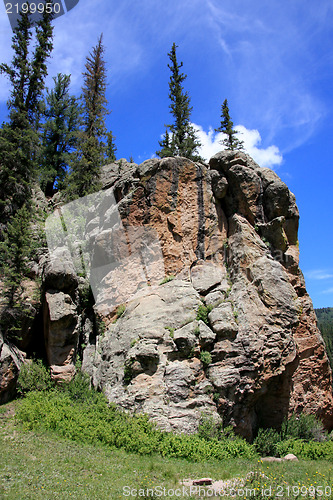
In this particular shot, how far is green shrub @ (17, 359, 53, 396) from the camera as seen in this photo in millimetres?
15281

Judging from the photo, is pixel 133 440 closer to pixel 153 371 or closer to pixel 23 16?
pixel 153 371

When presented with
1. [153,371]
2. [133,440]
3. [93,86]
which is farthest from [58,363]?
[93,86]

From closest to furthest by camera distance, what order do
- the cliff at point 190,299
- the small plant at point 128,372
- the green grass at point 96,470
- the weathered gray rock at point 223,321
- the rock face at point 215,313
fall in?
1. the green grass at point 96,470
2. the rock face at point 215,313
3. the cliff at point 190,299
4. the small plant at point 128,372
5. the weathered gray rock at point 223,321

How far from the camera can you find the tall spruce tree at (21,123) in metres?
21.7

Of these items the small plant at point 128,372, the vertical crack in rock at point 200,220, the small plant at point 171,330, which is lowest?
→ the small plant at point 128,372

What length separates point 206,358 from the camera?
13953mm

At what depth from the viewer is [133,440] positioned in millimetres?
10930

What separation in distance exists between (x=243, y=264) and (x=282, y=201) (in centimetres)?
530

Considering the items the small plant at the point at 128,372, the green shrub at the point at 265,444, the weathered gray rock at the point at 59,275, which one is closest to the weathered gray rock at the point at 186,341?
the small plant at the point at 128,372

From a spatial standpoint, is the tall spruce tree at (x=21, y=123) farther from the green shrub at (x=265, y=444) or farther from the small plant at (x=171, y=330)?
the green shrub at (x=265, y=444)

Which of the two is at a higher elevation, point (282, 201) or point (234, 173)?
point (234, 173)

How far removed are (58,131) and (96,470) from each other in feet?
103

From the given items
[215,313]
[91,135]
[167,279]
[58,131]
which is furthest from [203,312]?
[58,131]

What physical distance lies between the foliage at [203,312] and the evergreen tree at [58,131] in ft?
69.2
